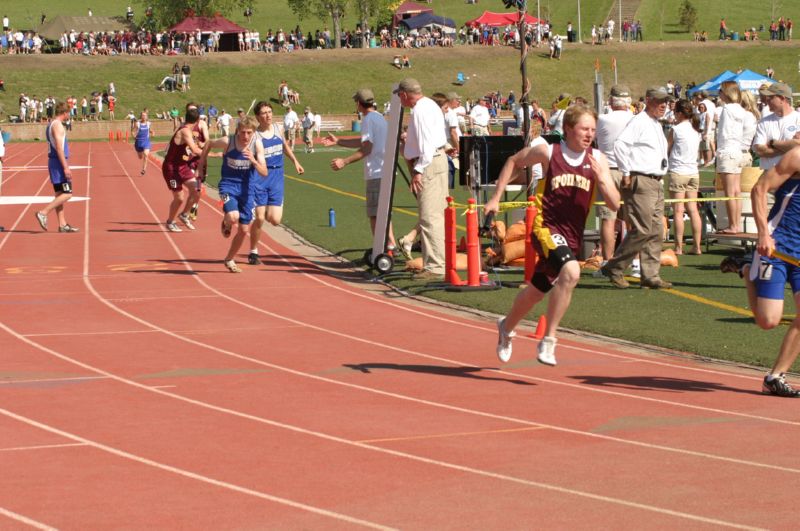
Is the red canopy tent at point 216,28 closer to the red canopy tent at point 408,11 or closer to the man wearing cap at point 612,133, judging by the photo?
the red canopy tent at point 408,11

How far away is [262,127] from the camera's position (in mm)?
16562

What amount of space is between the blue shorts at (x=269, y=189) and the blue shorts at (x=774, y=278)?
29.2ft

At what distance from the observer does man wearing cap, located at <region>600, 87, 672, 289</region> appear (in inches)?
544

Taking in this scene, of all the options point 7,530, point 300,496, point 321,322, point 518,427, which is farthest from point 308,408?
point 321,322

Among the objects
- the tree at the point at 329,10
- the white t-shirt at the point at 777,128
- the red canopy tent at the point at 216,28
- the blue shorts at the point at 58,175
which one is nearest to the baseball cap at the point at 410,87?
the white t-shirt at the point at 777,128

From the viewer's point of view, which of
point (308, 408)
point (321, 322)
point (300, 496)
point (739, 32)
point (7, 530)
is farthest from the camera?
point (739, 32)

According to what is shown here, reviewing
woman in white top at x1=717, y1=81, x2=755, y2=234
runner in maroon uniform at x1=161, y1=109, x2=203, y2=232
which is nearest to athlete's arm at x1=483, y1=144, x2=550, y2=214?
woman in white top at x1=717, y1=81, x2=755, y2=234

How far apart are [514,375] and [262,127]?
25.1ft

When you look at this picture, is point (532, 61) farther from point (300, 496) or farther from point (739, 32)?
point (300, 496)

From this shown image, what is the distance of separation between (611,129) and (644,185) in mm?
1469

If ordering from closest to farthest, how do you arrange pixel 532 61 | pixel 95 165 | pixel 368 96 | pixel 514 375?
pixel 514 375 → pixel 368 96 → pixel 95 165 → pixel 532 61

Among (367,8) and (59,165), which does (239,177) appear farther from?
(367,8)

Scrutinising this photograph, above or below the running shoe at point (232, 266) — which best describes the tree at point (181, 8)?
above

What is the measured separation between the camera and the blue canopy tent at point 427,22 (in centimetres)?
9556
